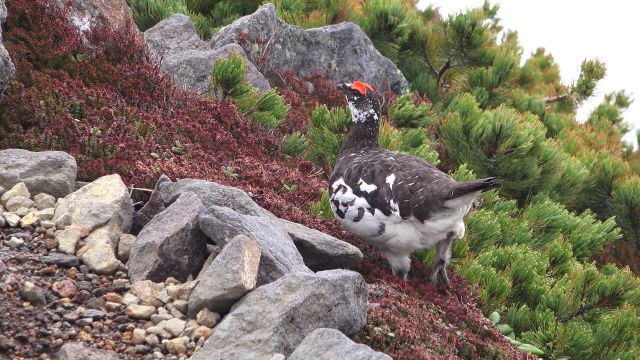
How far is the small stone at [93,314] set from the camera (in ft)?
14.4

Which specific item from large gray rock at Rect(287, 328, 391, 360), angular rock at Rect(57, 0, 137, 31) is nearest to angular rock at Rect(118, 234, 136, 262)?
large gray rock at Rect(287, 328, 391, 360)

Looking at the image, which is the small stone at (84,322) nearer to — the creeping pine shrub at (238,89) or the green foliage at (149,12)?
the creeping pine shrub at (238,89)

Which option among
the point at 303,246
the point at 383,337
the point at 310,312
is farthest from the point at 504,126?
the point at 310,312

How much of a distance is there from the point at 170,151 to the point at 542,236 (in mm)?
3598

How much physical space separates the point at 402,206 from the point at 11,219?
232 cm

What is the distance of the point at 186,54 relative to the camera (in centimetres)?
857

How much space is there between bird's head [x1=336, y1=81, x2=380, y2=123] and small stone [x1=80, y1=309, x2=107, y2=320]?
11.1ft

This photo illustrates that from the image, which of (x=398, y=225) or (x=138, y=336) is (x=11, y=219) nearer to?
(x=138, y=336)

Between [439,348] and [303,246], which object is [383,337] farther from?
[303,246]

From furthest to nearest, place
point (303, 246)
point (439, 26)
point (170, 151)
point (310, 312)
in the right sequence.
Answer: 1. point (439, 26)
2. point (170, 151)
3. point (303, 246)
4. point (310, 312)

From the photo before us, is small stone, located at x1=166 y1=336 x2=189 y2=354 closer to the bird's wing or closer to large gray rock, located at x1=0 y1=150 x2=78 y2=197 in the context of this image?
large gray rock, located at x1=0 y1=150 x2=78 y2=197


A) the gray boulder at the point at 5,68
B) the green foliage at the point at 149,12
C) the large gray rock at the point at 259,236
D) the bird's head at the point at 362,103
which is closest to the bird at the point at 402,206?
the bird's head at the point at 362,103

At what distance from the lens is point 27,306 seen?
14.3 feet

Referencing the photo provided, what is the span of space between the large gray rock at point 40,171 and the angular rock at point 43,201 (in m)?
0.07
